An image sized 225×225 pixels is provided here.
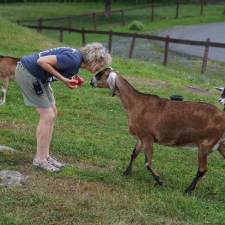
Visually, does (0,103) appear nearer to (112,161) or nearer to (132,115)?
(112,161)

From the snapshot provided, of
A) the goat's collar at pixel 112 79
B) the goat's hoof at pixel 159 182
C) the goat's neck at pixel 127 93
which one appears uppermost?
the goat's collar at pixel 112 79

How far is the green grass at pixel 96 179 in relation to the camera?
586 centimetres

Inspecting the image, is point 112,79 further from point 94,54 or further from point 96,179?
point 96,179

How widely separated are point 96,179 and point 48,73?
1366 mm

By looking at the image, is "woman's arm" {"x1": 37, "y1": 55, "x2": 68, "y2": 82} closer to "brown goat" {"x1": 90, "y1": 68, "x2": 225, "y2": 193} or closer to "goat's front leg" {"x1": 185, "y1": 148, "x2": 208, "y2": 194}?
"brown goat" {"x1": 90, "y1": 68, "x2": 225, "y2": 193}

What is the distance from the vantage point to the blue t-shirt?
671cm

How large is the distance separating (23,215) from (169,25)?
34809 mm

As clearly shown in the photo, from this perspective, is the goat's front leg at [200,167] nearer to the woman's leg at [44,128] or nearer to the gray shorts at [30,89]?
the woman's leg at [44,128]

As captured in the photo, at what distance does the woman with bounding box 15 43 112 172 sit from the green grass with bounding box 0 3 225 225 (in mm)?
347

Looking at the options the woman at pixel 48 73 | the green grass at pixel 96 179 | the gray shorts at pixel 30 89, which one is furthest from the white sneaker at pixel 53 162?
the gray shorts at pixel 30 89

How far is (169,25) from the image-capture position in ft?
130

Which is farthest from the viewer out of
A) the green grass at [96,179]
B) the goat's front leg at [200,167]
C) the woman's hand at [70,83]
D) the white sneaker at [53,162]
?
the white sneaker at [53,162]

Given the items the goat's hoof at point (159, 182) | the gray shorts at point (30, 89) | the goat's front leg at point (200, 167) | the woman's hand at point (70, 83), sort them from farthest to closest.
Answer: the goat's hoof at point (159, 182) < the goat's front leg at point (200, 167) < the gray shorts at point (30, 89) < the woman's hand at point (70, 83)

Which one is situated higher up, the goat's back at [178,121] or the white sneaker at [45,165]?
the goat's back at [178,121]
